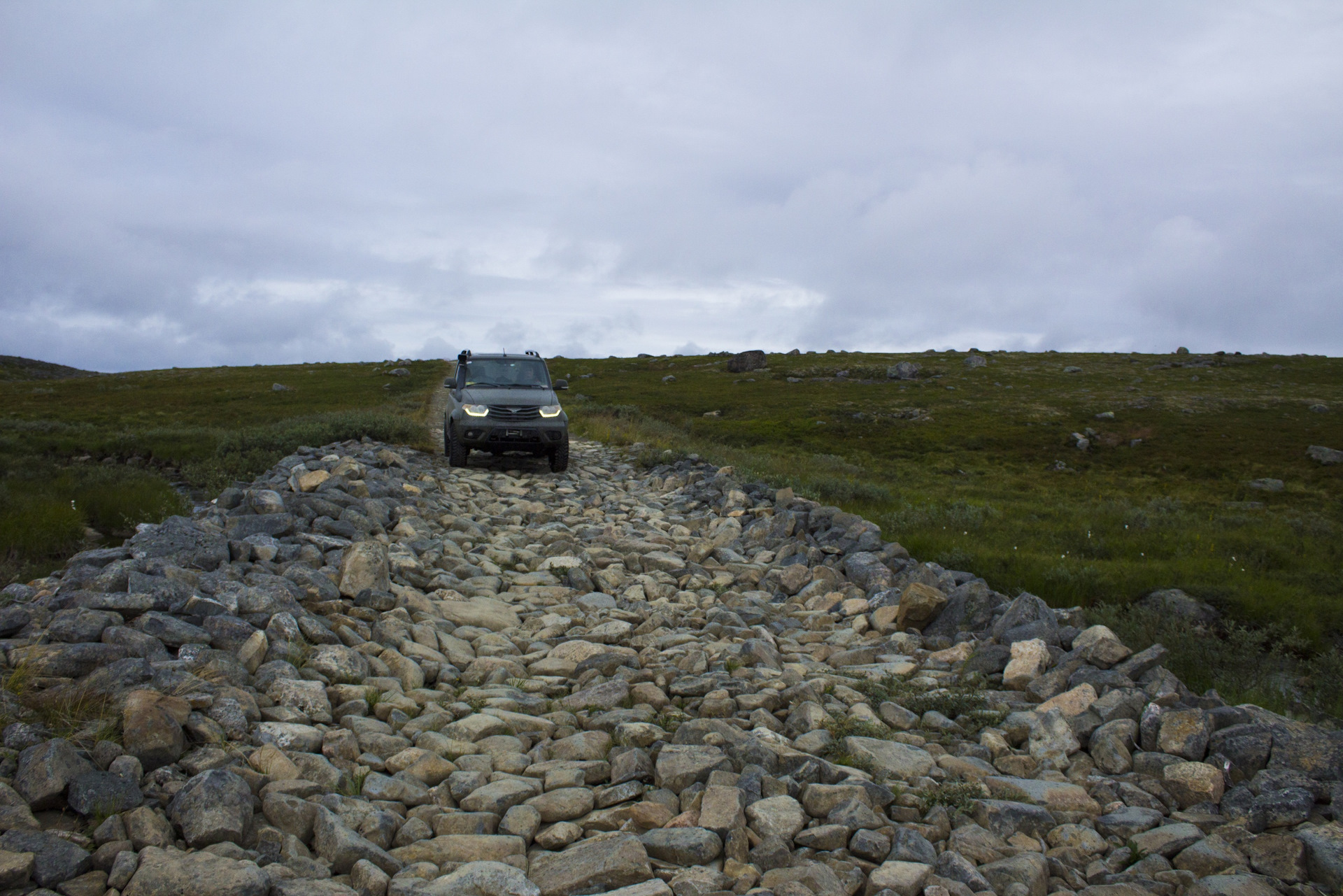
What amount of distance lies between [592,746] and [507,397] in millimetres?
12181

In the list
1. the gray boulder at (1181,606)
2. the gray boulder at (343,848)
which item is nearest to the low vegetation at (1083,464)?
the gray boulder at (1181,606)

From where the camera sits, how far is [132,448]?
23625mm

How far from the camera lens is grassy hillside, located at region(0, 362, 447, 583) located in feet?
44.0

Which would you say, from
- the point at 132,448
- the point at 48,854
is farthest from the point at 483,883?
the point at 132,448

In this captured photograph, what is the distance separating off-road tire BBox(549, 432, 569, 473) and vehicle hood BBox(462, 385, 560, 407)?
3.07 feet

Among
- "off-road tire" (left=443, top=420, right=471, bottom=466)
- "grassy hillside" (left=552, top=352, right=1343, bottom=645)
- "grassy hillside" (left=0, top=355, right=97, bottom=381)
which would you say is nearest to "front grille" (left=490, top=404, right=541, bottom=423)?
"off-road tire" (left=443, top=420, right=471, bottom=466)

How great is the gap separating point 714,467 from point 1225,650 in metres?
9.83

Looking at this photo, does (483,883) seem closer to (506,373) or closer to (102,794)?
(102,794)

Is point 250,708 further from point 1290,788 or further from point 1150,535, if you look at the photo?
point 1150,535

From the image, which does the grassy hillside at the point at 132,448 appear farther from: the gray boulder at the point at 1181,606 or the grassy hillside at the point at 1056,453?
the gray boulder at the point at 1181,606

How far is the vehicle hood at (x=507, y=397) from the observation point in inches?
632

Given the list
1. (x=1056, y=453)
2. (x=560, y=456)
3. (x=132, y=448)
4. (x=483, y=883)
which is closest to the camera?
(x=483, y=883)

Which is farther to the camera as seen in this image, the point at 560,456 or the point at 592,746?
the point at 560,456

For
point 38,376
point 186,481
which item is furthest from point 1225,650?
point 38,376
